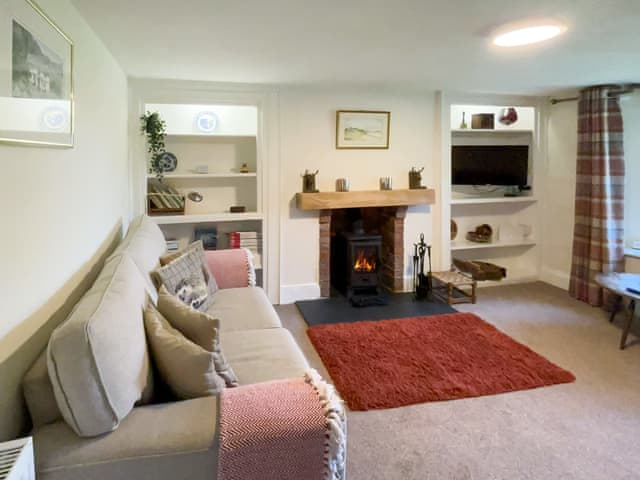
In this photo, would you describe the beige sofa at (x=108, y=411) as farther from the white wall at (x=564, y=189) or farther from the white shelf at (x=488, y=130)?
the white wall at (x=564, y=189)

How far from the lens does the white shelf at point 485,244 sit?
5.02 meters

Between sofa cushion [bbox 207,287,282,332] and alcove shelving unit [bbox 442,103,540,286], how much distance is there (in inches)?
107

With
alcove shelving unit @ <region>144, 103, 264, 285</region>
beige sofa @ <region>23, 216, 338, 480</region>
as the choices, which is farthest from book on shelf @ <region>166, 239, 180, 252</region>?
beige sofa @ <region>23, 216, 338, 480</region>

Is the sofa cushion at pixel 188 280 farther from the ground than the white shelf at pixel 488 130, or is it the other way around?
the white shelf at pixel 488 130

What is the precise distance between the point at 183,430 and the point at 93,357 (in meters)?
0.33

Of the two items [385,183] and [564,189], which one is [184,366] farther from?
[564,189]

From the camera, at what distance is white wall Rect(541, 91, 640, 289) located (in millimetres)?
4352

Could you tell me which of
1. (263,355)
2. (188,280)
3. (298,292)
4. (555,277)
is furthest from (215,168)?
(555,277)

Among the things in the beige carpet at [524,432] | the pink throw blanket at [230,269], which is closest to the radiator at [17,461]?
the beige carpet at [524,432]

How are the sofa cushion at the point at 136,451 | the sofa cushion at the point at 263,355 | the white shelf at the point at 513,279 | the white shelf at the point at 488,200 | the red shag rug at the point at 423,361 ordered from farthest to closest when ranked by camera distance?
the white shelf at the point at 513,279 < the white shelf at the point at 488,200 < the red shag rug at the point at 423,361 < the sofa cushion at the point at 263,355 < the sofa cushion at the point at 136,451

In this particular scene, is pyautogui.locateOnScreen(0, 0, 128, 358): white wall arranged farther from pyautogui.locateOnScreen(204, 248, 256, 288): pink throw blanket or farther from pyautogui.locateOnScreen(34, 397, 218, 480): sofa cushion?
pyautogui.locateOnScreen(204, 248, 256, 288): pink throw blanket

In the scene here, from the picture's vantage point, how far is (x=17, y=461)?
40.7 inches

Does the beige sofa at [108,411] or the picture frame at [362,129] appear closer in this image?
the beige sofa at [108,411]

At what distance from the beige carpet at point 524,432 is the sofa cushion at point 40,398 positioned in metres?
1.24
